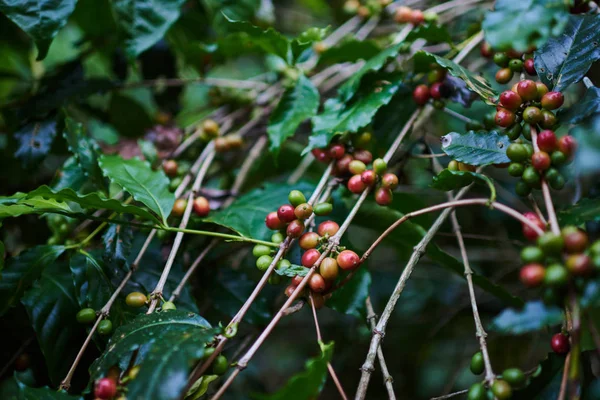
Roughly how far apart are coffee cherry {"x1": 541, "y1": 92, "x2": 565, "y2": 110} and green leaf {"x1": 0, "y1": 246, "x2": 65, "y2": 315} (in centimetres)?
93

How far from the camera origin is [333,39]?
1451 millimetres

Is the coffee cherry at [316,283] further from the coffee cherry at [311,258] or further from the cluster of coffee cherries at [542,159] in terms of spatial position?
the cluster of coffee cherries at [542,159]

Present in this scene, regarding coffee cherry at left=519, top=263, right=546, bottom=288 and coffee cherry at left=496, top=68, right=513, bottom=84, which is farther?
coffee cherry at left=496, top=68, right=513, bottom=84

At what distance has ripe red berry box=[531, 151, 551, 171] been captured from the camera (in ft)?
2.14

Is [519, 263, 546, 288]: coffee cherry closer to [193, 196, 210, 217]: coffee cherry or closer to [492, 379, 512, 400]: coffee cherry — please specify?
[492, 379, 512, 400]: coffee cherry

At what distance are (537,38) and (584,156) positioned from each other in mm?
193

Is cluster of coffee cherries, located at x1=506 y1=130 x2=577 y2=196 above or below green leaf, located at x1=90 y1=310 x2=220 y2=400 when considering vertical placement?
above

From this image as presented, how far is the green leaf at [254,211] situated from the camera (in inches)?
35.2

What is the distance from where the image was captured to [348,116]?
0.93m

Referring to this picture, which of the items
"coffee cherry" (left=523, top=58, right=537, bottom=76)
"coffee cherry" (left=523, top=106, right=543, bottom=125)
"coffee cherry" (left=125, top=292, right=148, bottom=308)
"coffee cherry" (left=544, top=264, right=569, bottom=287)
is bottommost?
"coffee cherry" (left=125, top=292, right=148, bottom=308)

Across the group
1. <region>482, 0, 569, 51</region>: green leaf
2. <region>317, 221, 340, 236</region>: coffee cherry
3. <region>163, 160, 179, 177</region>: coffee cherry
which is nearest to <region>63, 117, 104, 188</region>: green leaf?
<region>163, 160, 179, 177</region>: coffee cherry

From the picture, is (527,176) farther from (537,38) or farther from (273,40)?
(273,40)

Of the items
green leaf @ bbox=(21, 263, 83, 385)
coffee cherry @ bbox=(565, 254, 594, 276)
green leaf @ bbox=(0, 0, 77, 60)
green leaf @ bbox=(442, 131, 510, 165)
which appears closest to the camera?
coffee cherry @ bbox=(565, 254, 594, 276)

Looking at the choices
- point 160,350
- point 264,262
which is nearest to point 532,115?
point 264,262
